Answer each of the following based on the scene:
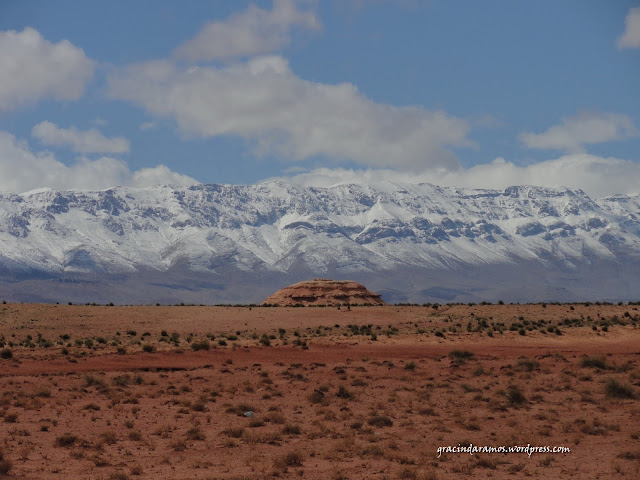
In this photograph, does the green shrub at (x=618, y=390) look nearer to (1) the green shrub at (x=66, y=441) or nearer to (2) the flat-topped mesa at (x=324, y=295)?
(1) the green shrub at (x=66, y=441)

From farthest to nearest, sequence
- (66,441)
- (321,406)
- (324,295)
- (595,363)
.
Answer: (324,295) < (595,363) < (321,406) < (66,441)

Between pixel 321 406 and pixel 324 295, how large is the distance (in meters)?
111

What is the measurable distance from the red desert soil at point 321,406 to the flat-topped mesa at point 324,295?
75.6 metres

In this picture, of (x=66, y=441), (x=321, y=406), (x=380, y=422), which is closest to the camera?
(x=66, y=441)

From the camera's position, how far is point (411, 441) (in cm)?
2608

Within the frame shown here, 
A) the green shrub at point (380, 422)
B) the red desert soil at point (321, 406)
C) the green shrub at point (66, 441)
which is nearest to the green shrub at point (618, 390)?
the red desert soil at point (321, 406)

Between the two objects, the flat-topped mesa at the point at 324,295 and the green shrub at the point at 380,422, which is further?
the flat-topped mesa at the point at 324,295

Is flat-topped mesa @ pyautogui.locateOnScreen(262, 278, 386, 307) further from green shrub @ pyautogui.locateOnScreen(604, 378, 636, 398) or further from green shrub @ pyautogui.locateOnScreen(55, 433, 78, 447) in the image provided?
green shrub @ pyautogui.locateOnScreen(55, 433, 78, 447)

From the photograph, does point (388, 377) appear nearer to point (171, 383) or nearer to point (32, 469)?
point (171, 383)

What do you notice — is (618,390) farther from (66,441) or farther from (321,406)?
(66,441)

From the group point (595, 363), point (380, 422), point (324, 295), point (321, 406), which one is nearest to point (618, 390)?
point (595, 363)

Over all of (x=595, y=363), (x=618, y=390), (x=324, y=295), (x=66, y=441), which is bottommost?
(x=66, y=441)

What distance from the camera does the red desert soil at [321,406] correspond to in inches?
916

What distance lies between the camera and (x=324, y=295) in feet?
470
